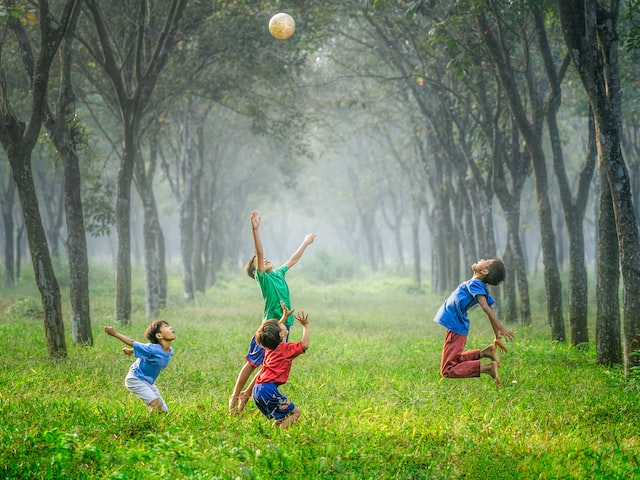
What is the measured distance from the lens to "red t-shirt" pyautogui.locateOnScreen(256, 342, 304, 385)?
19.6ft

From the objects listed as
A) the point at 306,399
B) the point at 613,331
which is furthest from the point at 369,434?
the point at 613,331

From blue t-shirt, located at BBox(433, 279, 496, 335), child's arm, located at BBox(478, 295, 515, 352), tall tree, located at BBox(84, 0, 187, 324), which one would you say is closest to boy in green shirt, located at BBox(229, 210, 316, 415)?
blue t-shirt, located at BBox(433, 279, 496, 335)

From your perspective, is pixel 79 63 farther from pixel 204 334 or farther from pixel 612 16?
pixel 612 16

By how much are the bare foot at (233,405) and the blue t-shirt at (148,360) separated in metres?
0.85

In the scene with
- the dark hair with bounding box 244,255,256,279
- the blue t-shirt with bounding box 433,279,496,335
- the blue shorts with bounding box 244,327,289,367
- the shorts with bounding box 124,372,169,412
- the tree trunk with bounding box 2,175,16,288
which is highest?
the tree trunk with bounding box 2,175,16,288

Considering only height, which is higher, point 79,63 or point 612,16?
point 79,63

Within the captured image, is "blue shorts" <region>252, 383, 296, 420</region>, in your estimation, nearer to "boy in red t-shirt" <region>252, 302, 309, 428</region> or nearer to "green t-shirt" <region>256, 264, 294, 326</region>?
"boy in red t-shirt" <region>252, 302, 309, 428</region>

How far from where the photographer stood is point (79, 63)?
15.9 meters

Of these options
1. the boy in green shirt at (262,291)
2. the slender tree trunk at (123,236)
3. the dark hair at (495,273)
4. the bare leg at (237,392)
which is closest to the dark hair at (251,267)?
the boy in green shirt at (262,291)

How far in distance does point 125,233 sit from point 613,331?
1074cm

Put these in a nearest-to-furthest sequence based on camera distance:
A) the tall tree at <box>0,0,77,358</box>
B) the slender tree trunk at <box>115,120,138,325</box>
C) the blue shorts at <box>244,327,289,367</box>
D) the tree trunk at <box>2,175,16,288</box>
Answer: the blue shorts at <box>244,327,289,367</box>, the tall tree at <box>0,0,77,358</box>, the slender tree trunk at <box>115,120,138,325</box>, the tree trunk at <box>2,175,16,288</box>

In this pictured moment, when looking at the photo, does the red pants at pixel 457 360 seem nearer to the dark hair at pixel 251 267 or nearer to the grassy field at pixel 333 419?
the grassy field at pixel 333 419

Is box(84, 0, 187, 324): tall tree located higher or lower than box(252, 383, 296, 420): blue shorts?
higher

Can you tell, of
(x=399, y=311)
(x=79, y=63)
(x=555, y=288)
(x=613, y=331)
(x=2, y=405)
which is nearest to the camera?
(x=2, y=405)
